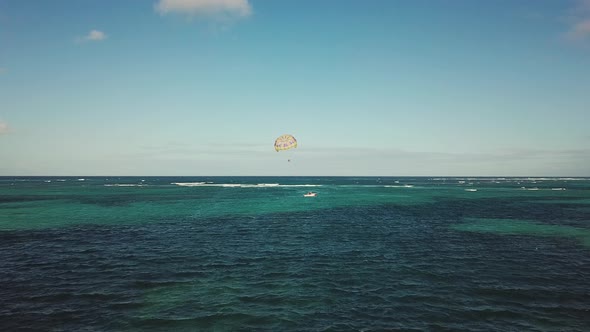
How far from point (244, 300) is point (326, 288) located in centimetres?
585

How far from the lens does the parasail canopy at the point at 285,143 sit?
205ft

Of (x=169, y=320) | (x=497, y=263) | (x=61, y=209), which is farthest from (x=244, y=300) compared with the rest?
(x=61, y=209)

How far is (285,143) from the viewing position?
63594mm

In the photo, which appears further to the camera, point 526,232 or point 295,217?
point 295,217

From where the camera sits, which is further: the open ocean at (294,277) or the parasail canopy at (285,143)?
the parasail canopy at (285,143)

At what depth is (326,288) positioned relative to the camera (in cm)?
2441

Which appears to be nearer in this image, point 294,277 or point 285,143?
point 294,277

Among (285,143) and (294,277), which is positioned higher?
(285,143)

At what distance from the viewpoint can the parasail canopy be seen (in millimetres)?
62594

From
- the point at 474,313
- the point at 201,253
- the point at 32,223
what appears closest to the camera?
the point at 474,313

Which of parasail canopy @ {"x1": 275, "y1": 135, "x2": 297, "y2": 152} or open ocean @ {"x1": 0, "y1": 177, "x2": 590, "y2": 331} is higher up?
parasail canopy @ {"x1": 275, "y1": 135, "x2": 297, "y2": 152}

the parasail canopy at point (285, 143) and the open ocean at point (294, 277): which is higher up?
the parasail canopy at point (285, 143)

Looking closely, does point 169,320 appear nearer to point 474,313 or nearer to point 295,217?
point 474,313

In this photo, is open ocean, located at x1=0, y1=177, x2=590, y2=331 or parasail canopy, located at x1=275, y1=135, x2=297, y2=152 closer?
open ocean, located at x1=0, y1=177, x2=590, y2=331
